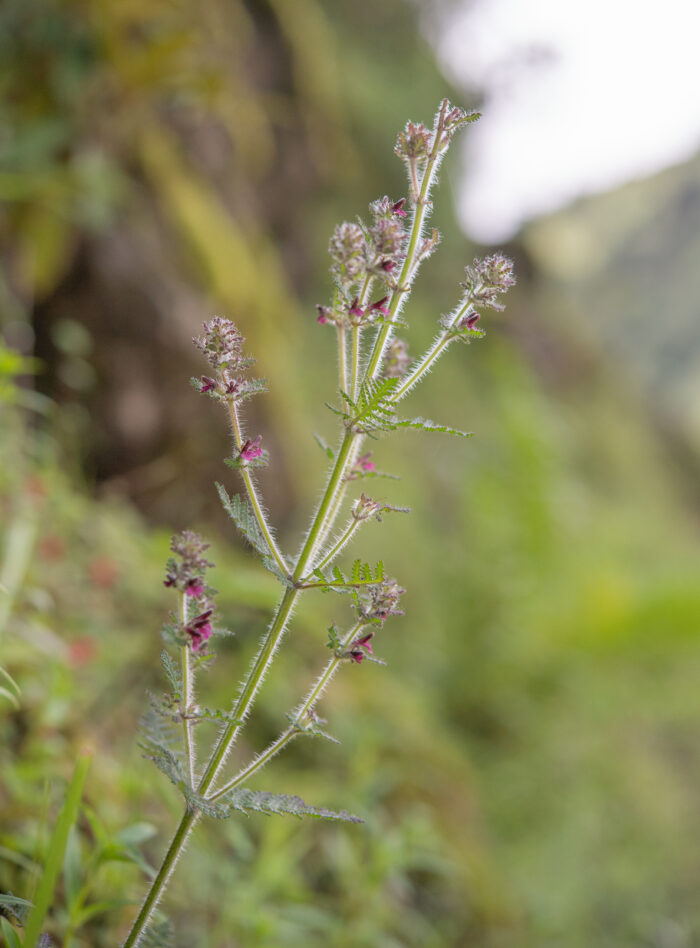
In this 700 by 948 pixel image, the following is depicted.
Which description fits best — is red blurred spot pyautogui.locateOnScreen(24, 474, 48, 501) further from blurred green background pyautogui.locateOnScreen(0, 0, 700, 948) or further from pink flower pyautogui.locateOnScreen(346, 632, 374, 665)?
pink flower pyautogui.locateOnScreen(346, 632, 374, 665)

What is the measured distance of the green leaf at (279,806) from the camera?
57 centimetres

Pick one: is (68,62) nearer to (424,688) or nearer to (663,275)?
(424,688)

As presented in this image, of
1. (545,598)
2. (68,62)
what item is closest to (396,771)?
(545,598)

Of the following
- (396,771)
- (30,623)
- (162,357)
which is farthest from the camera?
(162,357)

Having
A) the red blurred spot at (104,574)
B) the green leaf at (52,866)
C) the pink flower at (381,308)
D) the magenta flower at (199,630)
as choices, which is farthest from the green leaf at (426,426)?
the red blurred spot at (104,574)

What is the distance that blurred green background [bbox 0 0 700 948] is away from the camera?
1.33 m

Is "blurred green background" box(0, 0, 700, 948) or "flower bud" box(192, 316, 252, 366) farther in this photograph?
"blurred green background" box(0, 0, 700, 948)

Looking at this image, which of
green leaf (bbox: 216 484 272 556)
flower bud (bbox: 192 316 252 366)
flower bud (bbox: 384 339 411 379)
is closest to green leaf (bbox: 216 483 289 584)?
green leaf (bbox: 216 484 272 556)

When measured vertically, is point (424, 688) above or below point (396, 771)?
above

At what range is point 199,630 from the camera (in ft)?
2.01

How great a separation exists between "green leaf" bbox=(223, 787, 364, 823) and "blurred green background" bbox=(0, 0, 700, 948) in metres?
0.32

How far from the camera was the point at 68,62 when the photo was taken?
Answer: 250cm

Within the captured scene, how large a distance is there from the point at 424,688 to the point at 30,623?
2.92 meters

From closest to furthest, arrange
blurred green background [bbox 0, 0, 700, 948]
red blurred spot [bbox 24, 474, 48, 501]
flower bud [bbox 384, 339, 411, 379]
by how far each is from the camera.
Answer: flower bud [bbox 384, 339, 411, 379] < blurred green background [bbox 0, 0, 700, 948] < red blurred spot [bbox 24, 474, 48, 501]
